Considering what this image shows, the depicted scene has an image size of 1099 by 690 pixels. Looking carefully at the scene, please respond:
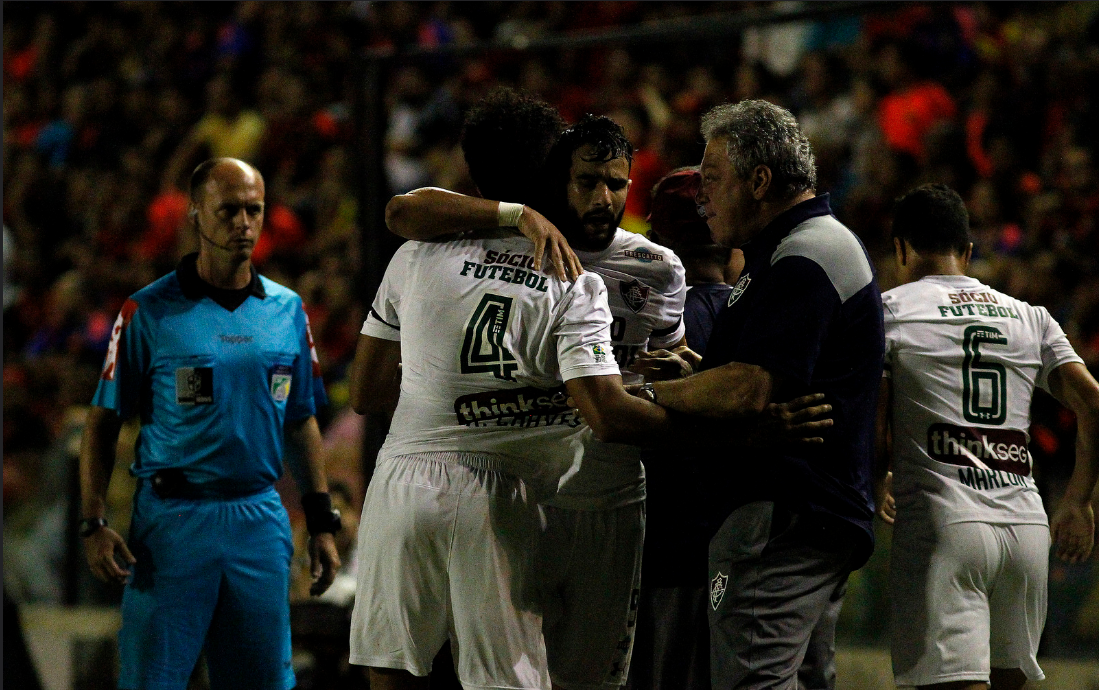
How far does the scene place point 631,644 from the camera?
11.5 feet

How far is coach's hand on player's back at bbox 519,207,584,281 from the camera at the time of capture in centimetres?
324

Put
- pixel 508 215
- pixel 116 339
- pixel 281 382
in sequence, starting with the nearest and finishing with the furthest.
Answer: pixel 508 215, pixel 116 339, pixel 281 382

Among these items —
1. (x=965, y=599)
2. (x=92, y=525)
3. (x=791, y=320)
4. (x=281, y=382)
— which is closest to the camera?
(x=791, y=320)

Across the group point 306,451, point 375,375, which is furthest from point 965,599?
point 306,451

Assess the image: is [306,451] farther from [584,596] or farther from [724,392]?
[724,392]

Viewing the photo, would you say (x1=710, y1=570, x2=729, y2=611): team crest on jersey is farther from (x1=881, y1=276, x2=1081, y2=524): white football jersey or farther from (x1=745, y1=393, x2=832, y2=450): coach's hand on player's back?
(x1=881, y1=276, x2=1081, y2=524): white football jersey

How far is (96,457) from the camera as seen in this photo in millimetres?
4172

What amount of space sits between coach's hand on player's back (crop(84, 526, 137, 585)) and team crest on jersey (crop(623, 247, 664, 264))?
199 centimetres

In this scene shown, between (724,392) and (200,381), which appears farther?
(200,381)

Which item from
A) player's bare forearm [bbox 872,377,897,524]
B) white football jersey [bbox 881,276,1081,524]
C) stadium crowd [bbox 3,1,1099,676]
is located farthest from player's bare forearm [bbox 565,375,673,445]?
stadium crowd [bbox 3,1,1099,676]

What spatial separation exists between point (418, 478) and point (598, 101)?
22.1 feet

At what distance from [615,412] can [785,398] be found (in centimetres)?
44

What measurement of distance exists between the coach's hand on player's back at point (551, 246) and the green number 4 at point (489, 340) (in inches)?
6.1

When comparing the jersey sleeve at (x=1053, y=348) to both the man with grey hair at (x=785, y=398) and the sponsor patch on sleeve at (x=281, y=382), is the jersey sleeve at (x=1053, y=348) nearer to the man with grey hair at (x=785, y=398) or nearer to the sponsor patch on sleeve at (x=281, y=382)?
the man with grey hair at (x=785, y=398)
